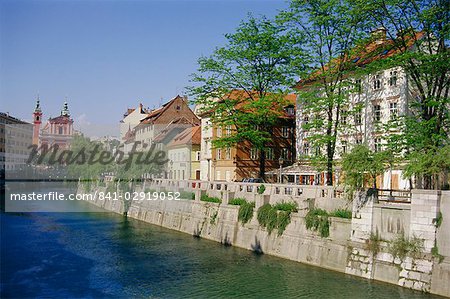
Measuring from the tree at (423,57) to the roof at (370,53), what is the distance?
0.34 meters

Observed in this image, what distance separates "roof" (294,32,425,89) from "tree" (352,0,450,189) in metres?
0.34

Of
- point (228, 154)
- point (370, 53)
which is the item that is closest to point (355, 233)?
point (370, 53)

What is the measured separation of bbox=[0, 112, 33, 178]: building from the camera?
9944cm

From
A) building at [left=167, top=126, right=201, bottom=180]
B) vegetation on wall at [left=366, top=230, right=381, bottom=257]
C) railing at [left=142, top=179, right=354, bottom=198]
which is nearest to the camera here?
vegetation on wall at [left=366, top=230, right=381, bottom=257]

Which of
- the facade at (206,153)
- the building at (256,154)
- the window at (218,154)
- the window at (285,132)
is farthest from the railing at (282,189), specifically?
the facade at (206,153)

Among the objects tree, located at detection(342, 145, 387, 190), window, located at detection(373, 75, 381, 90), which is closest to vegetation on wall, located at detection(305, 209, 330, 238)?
tree, located at detection(342, 145, 387, 190)

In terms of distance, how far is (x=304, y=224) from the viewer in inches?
1029

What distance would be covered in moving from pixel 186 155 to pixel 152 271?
40.6 metres

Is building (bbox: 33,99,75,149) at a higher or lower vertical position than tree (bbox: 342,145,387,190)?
higher

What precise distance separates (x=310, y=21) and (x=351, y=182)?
48.5ft

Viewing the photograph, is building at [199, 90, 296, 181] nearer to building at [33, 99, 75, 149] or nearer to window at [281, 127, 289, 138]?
window at [281, 127, 289, 138]

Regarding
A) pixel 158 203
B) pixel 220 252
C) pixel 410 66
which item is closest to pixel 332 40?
pixel 410 66

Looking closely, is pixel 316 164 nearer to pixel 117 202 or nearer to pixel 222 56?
pixel 222 56

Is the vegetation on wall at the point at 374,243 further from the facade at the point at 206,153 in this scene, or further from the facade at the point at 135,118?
the facade at the point at 135,118
